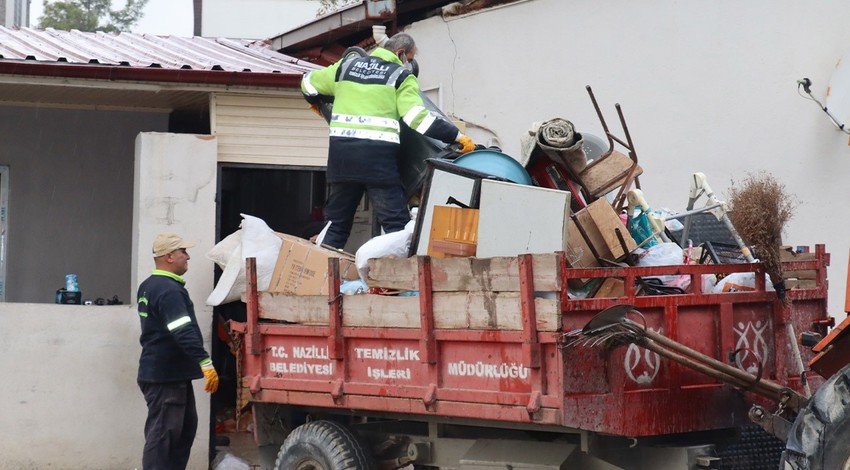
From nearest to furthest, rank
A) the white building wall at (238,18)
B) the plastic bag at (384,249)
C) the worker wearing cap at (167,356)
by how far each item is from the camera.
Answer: the plastic bag at (384,249), the worker wearing cap at (167,356), the white building wall at (238,18)

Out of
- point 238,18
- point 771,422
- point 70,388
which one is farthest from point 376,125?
point 238,18

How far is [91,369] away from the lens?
9.11 meters

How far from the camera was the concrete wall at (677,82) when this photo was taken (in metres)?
9.46

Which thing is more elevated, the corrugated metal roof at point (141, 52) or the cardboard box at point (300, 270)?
the corrugated metal roof at point (141, 52)

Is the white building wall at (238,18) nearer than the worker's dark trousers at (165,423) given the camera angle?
No

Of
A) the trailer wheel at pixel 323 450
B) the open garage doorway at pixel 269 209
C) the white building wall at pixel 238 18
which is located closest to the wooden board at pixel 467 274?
the trailer wheel at pixel 323 450

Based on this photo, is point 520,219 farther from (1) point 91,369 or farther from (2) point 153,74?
(1) point 91,369

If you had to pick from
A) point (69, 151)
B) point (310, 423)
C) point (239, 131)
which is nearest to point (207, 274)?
point (239, 131)

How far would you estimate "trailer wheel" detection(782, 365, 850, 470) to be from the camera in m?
4.46

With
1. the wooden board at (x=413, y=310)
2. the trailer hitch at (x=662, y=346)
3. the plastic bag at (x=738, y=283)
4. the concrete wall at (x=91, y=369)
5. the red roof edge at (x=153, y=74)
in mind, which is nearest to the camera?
the trailer hitch at (x=662, y=346)

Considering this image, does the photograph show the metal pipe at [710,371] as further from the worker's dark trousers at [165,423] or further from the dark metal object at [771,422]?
the worker's dark trousers at [165,423]

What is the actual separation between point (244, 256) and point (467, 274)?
9.60 feet

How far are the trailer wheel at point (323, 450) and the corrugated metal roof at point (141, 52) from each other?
11.8ft

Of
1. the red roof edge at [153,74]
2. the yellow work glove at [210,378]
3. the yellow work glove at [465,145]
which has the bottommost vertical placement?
the yellow work glove at [210,378]
